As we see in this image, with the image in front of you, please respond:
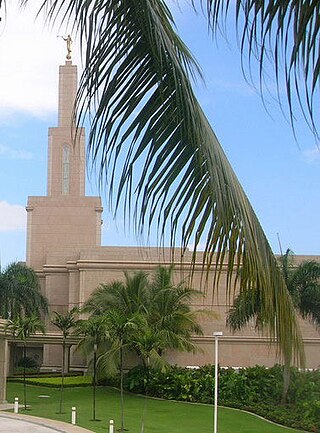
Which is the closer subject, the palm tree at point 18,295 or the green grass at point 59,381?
the green grass at point 59,381

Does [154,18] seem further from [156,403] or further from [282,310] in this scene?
[156,403]

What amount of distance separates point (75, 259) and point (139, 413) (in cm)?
1589

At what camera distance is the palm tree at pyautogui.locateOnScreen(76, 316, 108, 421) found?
32625 millimetres

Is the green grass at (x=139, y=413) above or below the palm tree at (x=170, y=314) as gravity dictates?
below

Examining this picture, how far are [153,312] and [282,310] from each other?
34.6 m

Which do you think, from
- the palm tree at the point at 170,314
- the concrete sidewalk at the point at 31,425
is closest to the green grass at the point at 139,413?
the concrete sidewalk at the point at 31,425

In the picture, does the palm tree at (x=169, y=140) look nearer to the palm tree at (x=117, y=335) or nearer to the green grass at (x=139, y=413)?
the green grass at (x=139, y=413)

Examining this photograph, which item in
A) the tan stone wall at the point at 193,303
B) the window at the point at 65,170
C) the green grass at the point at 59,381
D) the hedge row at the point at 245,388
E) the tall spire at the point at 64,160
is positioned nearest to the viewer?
the hedge row at the point at 245,388

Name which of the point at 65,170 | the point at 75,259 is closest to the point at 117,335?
the point at 75,259

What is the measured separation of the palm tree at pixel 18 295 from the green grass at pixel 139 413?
512cm

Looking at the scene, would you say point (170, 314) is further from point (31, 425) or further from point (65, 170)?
point (65, 170)

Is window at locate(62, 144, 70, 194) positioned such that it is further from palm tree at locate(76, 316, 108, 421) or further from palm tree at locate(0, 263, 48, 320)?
palm tree at locate(76, 316, 108, 421)

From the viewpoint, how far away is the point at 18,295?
4253 centimetres

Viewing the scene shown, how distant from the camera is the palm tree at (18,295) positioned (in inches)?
1665
